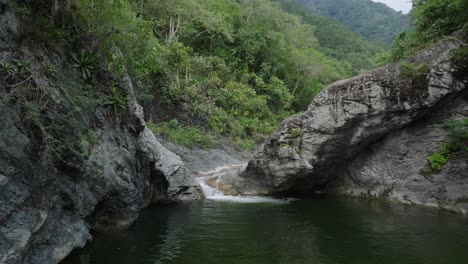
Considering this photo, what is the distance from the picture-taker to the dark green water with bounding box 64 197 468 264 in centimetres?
1062

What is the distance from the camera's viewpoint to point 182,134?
25812 mm

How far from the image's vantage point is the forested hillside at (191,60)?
11719 mm

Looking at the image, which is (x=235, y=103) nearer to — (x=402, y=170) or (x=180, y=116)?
(x=180, y=116)

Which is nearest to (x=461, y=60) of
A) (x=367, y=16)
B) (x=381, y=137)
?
(x=381, y=137)

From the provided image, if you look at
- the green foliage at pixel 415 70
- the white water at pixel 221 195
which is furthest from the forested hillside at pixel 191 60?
the green foliage at pixel 415 70

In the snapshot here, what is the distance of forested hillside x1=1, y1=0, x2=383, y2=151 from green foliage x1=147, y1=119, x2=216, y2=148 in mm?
69

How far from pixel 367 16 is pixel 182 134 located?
106903 millimetres

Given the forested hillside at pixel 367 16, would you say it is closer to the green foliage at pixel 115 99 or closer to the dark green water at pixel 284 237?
the dark green water at pixel 284 237

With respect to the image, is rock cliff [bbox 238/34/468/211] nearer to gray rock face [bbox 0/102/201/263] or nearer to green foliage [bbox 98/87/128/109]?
gray rock face [bbox 0/102/201/263]

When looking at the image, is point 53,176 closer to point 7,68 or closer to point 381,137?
point 7,68

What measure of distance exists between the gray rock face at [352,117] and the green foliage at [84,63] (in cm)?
1026

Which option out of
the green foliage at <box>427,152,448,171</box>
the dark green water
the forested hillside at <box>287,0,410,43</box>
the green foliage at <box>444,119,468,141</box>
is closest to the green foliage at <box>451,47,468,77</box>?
the green foliage at <box>444,119,468,141</box>

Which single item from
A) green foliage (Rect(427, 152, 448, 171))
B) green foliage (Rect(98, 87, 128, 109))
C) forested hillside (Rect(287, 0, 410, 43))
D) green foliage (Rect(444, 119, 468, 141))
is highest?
forested hillside (Rect(287, 0, 410, 43))

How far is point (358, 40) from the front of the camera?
75.9 meters
